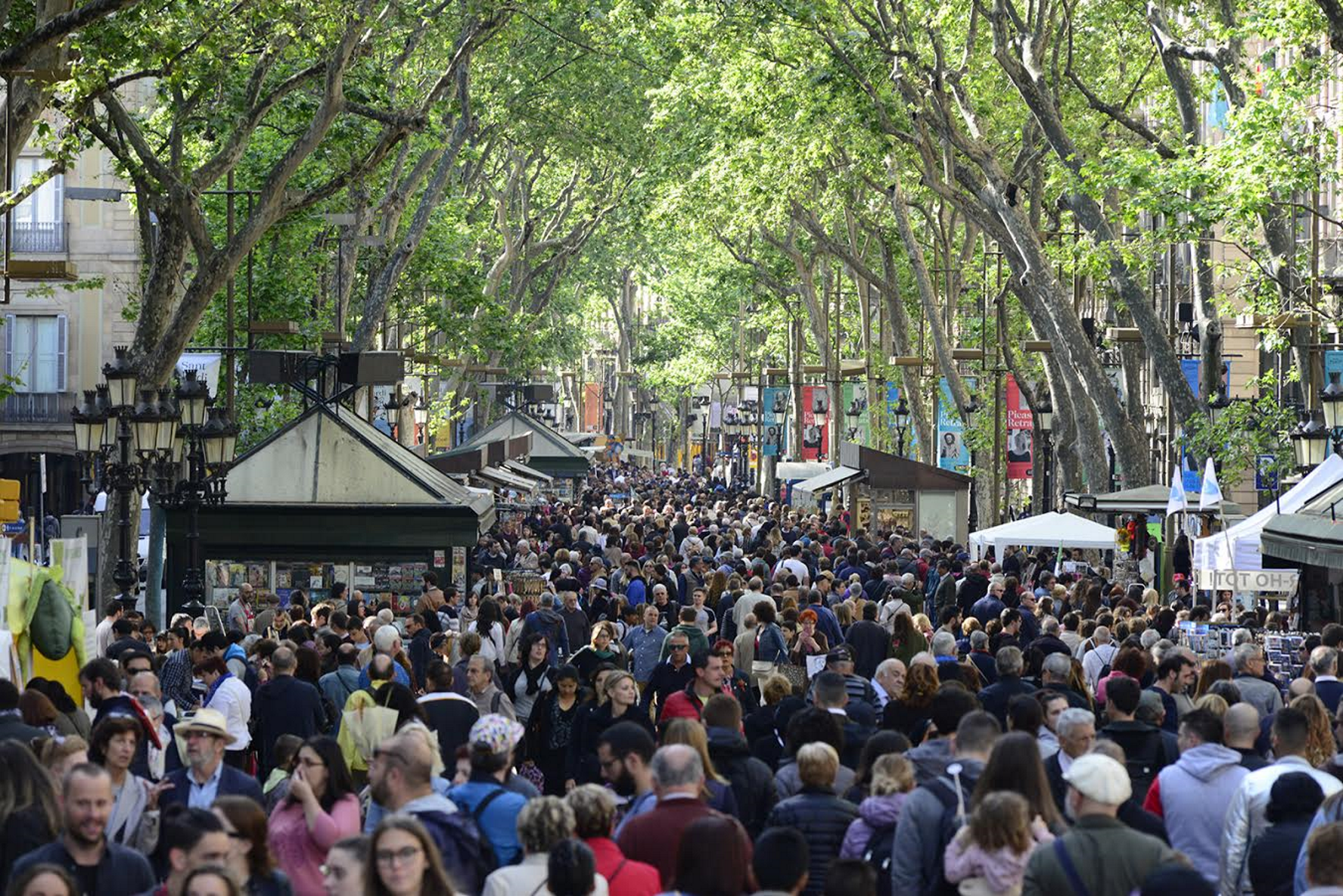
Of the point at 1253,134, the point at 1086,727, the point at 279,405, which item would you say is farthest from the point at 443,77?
the point at 279,405

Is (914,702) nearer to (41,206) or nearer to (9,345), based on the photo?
(41,206)

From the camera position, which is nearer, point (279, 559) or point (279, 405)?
point (279, 559)

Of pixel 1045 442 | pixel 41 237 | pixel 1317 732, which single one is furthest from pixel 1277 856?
pixel 41 237

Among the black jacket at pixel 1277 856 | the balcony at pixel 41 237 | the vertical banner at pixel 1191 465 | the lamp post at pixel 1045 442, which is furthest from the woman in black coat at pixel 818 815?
the balcony at pixel 41 237

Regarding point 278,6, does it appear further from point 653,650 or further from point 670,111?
point 670,111

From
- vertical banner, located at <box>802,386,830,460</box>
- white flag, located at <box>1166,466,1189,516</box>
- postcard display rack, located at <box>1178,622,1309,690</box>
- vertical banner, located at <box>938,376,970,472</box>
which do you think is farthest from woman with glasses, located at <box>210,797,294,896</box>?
vertical banner, located at <box>802,386,830,460</box>

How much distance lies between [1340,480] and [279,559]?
10281mm

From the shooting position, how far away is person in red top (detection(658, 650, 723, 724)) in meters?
12.2

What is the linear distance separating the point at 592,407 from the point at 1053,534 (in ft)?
425

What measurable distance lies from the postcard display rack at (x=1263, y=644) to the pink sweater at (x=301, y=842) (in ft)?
28.5

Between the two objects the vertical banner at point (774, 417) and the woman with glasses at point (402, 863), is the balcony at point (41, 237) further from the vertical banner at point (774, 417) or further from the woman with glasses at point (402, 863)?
the woman with glasses at point (402, 863)

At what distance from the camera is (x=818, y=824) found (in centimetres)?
866

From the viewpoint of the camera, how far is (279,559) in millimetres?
23250

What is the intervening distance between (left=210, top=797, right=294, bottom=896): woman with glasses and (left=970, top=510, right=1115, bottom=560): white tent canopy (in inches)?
790
